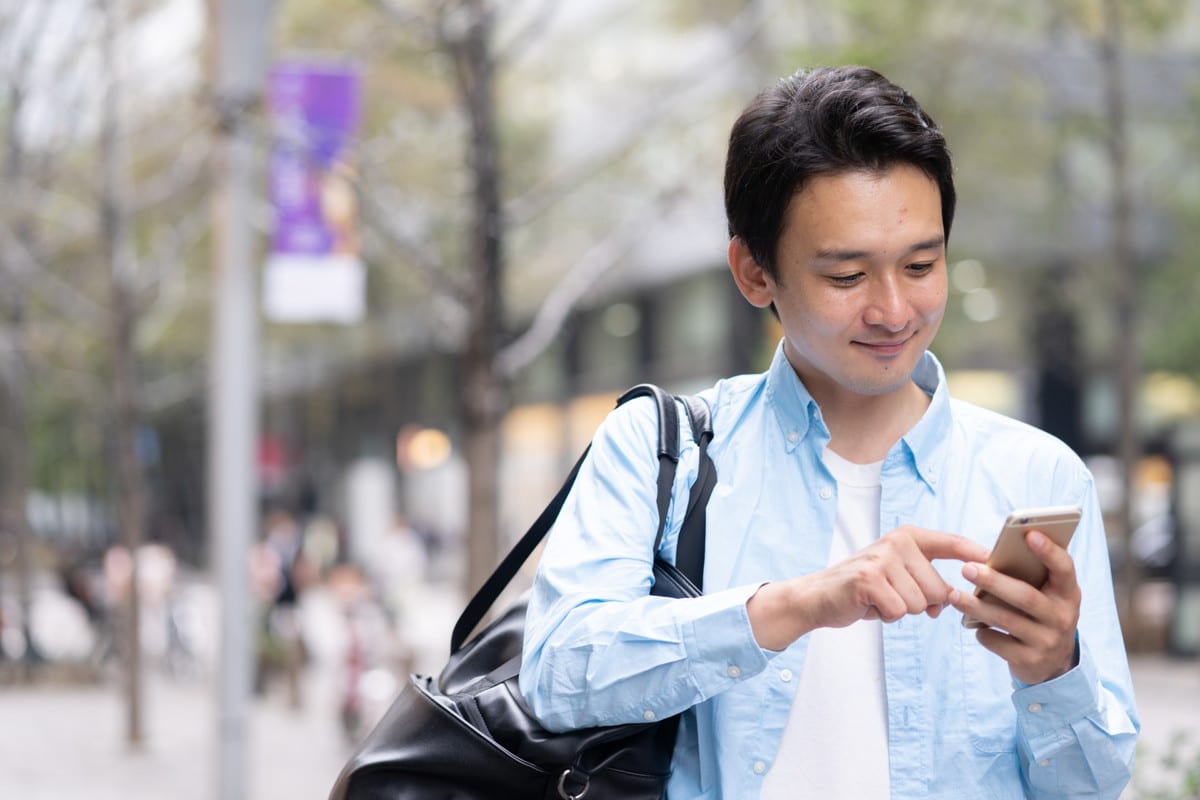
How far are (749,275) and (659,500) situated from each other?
12.0 inches

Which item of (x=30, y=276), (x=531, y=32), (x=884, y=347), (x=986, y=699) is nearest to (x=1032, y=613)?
(x=986, y=699)

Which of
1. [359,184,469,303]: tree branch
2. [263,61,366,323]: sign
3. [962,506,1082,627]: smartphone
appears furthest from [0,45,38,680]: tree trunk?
[962,506,1082,627]: smartphone

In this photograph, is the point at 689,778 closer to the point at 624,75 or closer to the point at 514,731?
the point at 514,731

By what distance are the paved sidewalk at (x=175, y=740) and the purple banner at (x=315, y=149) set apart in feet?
9.70

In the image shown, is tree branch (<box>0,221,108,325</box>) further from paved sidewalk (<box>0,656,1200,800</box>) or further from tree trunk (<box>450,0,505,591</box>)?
tree trunk (<box>450,0,505,591</box>)

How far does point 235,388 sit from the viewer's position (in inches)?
334

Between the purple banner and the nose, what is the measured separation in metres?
6.06

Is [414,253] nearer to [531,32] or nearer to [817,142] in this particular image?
[531,32]

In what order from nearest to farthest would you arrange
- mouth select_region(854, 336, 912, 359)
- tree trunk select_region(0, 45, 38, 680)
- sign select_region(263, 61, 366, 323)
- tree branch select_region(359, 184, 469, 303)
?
1. mouth select_region(854, 336, 912, 359)
2. tree branch select_region(359, 184, 469, 303)
3. sign select_region(263, 61, 366, 323)
4. tree trunk select_region(0, 45, 38, 680)

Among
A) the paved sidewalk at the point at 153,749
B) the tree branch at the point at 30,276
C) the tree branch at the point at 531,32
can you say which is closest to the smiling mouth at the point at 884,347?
the tree branch at the point at 531,32

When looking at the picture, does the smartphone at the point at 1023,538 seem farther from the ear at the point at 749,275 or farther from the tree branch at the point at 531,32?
the tree branch at the point at 531,32

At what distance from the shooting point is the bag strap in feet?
6.38

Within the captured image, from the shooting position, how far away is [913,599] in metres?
1.62

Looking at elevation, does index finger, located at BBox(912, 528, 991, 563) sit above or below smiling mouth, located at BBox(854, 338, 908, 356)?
Answer: below
